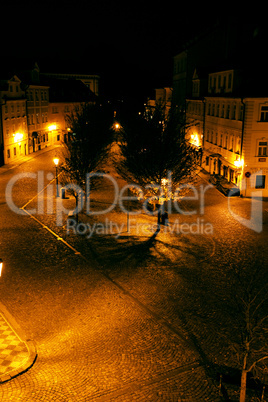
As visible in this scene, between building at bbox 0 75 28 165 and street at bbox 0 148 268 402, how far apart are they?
20689 mm

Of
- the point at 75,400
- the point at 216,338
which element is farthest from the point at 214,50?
the point at 75,400

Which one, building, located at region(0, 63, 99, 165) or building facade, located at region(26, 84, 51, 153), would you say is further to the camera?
building facade, located at region(26, 84, 51, 153)

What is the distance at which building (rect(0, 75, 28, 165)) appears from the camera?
46.3 meters

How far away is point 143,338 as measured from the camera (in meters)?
13.1

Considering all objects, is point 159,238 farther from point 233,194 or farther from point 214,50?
point 214,50

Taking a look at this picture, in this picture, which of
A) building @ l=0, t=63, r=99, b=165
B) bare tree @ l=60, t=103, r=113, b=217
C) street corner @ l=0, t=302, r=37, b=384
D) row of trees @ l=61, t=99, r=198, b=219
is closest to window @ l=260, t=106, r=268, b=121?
row of trees @ l=61, t=99, r=198, b=219

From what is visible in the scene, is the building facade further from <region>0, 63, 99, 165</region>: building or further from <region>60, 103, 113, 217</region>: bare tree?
<region>60, 103, 113, 217</region>: bare tree

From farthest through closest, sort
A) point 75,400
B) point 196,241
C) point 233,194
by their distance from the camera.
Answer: point 233,194, point 196,241, point 75,400

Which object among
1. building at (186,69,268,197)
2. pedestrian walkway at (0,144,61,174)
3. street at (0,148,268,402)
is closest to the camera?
street at (0,148,268,402)

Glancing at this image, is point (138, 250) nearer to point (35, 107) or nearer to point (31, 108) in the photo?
point (31, 108)

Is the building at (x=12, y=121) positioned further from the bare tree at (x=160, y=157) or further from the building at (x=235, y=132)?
the bare tree at (x=160, y=157)

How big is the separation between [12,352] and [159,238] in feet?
40.8

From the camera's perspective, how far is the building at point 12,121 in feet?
152

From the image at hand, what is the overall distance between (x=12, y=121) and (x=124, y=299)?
3883 cm
